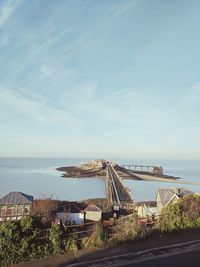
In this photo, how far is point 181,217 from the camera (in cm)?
1026

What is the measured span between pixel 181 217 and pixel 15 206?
458 inches

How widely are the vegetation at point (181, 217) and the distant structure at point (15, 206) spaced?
33.9 feet

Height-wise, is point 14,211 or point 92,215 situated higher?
point 14,211

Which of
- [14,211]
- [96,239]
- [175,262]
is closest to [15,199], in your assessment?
[14,211]

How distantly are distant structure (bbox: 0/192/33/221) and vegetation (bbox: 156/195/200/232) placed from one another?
10.3m

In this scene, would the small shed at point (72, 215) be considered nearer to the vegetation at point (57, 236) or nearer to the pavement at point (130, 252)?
the vegetation at point (57, 236)

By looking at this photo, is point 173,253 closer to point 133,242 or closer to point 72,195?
point 133,242

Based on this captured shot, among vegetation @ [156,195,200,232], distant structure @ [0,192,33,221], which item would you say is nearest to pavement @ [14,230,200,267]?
vegetation @ [156,195,200,232]

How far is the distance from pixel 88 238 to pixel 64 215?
1267 cm

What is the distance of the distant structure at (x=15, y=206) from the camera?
17.5m

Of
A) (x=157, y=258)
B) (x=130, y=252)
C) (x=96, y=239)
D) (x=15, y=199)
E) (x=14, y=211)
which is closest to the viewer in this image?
(x=157, y=258)

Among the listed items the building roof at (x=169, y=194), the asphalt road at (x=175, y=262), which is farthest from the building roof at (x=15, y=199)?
the asphalt road at (x=175, y=262)

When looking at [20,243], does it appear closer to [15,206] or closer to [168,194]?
[15,206]

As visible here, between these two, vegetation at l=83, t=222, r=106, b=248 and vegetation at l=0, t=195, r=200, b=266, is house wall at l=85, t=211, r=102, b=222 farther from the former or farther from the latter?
vegetation at l=83, t=222, r=106, b=248
